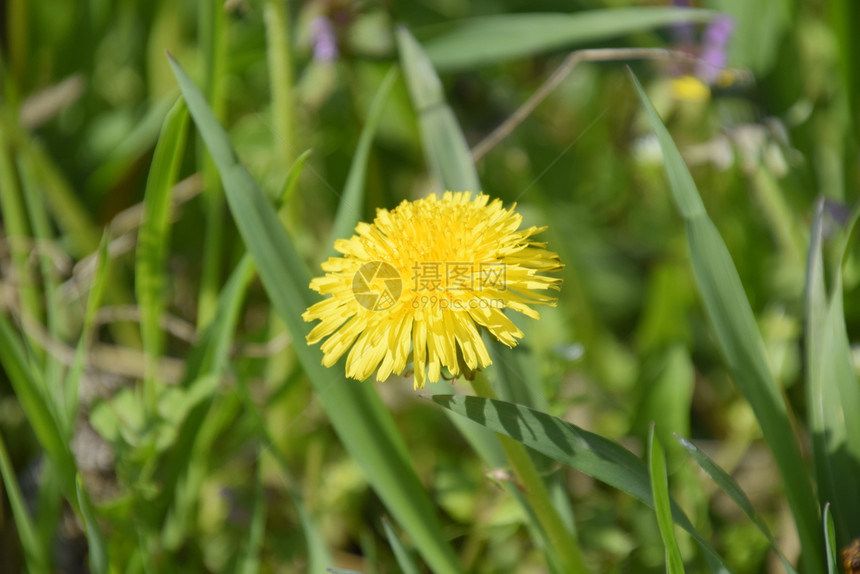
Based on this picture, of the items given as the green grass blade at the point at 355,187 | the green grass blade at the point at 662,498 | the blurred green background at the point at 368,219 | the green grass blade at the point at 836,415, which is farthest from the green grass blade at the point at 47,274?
the green grass blade at the point at 836,415

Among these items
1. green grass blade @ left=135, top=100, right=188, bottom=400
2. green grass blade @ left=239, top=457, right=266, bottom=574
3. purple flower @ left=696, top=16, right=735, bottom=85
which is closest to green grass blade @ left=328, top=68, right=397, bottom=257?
green grass blade @ left=135, top=100, right=188, bottom=400

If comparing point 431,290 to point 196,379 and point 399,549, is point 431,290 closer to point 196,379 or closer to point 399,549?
point 399,549

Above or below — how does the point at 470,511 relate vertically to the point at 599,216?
below

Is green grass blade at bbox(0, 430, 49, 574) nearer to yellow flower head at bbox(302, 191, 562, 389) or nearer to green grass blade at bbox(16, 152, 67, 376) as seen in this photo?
green grass blade at bbox(16, 152, 67, 376)

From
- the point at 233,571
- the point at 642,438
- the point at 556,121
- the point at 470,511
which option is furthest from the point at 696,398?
the point at 233,571

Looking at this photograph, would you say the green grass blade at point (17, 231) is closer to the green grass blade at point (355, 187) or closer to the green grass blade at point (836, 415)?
the green grass blade at point (355, 187)

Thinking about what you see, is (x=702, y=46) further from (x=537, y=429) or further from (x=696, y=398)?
(x=537, y=429)
